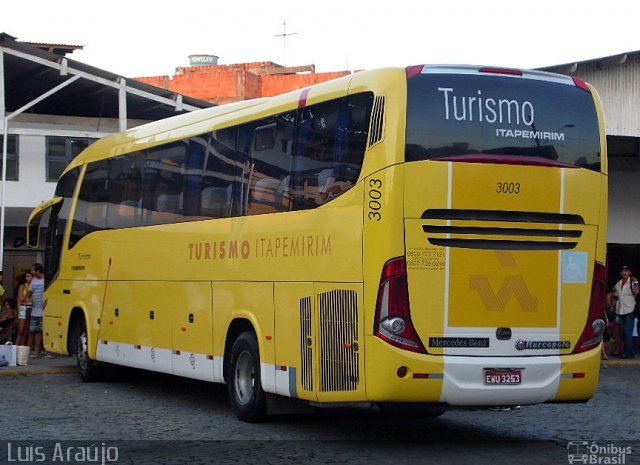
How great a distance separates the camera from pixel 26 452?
33.5ft

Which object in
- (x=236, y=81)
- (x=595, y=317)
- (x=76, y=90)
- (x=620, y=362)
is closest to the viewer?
(x=595, y=317)

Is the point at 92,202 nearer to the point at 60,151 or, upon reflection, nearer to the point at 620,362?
the point at 620,362

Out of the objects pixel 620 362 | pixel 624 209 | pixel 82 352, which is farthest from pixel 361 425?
pixel 624 209

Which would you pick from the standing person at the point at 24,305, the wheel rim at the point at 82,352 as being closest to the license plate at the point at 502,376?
the wheel rim at the point at 82,352

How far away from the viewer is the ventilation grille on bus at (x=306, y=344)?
443 inches

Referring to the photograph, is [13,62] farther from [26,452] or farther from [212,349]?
[26,452]

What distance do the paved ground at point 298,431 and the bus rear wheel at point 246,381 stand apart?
18 cm

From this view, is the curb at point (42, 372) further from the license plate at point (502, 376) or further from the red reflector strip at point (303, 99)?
the license plate at point (502, 376)

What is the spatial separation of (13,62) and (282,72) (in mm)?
41113

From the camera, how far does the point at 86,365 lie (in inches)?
699

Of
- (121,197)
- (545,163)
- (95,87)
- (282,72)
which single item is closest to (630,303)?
(121,197)

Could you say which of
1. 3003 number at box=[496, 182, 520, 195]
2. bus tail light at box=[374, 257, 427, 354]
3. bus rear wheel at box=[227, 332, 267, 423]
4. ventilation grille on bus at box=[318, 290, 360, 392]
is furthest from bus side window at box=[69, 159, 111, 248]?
3003 number at box=[496, 182, 520, 195]

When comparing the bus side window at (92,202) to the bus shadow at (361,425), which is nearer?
the bus shadow at (361,425)

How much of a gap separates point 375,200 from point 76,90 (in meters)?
21.4
